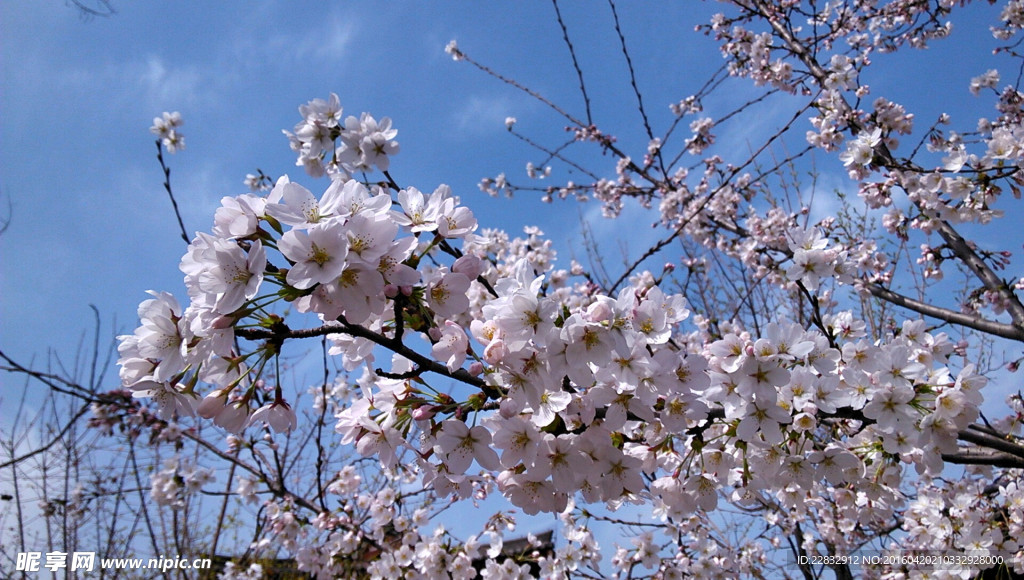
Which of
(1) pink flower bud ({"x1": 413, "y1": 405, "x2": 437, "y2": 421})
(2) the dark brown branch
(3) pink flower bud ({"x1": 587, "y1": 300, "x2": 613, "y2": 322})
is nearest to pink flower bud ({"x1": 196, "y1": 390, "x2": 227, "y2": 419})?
(1) pink flower bud ({"x1": 413, "y1": 405, "x2": 437, "y2": 421})

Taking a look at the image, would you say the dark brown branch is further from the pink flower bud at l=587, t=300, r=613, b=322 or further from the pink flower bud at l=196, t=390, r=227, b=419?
the pink flower bud at l=196, t=390, r=227, b=419

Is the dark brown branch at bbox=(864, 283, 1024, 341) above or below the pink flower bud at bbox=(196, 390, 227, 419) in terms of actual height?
above

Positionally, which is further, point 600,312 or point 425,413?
point 425,413

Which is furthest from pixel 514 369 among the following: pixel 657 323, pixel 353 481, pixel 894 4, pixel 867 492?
pixel 894 4

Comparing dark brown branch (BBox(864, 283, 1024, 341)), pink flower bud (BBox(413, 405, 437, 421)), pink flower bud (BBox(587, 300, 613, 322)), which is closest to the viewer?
pink flower bud (BBox(587, 300, 613, 322))

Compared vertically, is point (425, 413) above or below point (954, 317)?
below

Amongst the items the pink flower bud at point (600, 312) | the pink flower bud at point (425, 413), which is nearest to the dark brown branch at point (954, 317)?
the pink flower bud at point (600, 312)

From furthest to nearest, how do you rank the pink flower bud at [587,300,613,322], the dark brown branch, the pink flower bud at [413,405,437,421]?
the dark brown branch
the pink flower bud at [413,405,437,421]
the pink flower bud at [587,300,613,322]

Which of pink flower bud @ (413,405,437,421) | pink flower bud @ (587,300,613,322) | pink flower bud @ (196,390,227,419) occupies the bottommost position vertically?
pink flower bud @ (413,405,437,421)

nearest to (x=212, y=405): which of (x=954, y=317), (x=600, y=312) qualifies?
(x=600, y=312)

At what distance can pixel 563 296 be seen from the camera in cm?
444

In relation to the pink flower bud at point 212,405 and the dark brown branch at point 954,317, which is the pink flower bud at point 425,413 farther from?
the dark brown branch at point 954,317

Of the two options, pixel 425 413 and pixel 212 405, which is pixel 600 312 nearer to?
pixel 425 413

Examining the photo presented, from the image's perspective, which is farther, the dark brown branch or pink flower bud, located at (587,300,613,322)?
the dark brown branch
